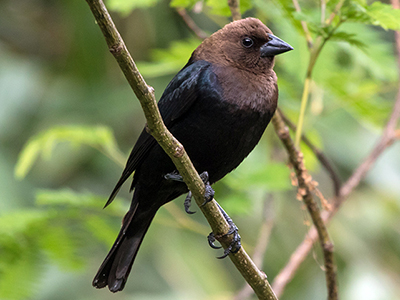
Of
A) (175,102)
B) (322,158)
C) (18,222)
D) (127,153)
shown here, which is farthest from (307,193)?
(127,153)

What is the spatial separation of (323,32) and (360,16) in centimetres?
17

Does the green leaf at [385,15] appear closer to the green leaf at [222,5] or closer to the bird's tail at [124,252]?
the green leaf at [222,5]

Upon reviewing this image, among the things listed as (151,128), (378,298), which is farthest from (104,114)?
(151,128)

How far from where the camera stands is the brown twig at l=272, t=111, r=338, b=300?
2.42 metres

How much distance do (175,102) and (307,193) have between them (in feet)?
2.53

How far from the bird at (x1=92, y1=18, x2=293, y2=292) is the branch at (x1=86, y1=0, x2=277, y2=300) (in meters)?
0.46

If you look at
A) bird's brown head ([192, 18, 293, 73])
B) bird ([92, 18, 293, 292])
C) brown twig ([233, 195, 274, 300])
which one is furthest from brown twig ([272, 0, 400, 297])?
bird's brown head ([192, 18, 293, 73])

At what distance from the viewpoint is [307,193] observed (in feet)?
7.98

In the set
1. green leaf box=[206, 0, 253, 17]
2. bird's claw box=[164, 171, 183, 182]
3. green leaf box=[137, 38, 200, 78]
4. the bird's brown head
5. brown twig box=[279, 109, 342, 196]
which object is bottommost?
bird's claw box=[164, 171, 183, 182]

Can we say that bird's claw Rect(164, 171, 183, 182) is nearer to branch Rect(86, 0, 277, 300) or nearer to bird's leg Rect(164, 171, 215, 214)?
bird's leg Rect(164, 171, 215, 214)

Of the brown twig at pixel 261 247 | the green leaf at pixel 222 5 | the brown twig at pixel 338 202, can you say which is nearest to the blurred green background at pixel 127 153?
the brown twig at pixel 261 247

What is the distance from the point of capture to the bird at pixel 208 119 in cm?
240

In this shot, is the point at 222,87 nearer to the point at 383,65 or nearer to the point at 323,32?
the point at 323,32

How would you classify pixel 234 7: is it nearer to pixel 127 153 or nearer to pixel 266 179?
pixel 266 179
